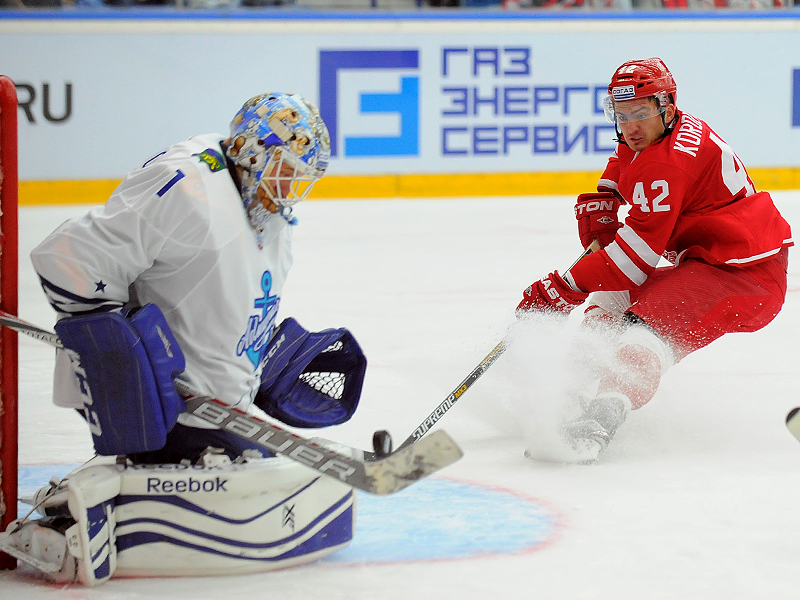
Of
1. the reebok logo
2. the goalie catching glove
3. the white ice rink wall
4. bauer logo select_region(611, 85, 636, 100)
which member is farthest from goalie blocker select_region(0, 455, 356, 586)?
the white ice rink wall

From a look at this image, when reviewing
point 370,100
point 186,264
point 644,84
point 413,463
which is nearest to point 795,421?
point 413,463

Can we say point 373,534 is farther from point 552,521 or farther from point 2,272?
point 2,272

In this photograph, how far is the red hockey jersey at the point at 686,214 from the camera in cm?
248

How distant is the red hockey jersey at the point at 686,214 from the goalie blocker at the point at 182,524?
111 centimetres

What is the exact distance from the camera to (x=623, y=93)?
255 cm

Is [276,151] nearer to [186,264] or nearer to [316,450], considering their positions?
[186,264]

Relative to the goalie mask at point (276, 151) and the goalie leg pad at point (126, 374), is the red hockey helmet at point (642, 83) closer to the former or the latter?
the goalie mask at point (276, 151)

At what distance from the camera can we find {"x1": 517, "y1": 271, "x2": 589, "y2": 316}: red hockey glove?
2568 mm

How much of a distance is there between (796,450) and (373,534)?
3.46 feet

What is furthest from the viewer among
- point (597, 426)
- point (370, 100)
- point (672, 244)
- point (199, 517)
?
point (370, 100)

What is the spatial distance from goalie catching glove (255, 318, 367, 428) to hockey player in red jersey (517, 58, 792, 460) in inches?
25.1

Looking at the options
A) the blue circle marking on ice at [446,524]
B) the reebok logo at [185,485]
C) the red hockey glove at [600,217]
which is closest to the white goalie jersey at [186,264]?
the reebok logo at [185,485]

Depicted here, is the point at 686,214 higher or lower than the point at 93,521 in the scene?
higher

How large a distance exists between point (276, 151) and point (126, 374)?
40 centimetres
